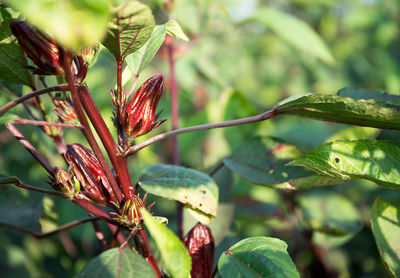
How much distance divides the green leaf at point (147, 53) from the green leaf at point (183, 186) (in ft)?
0.59

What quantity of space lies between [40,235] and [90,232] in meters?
0.36

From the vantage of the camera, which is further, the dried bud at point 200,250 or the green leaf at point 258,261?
the dried bud at point 200,250

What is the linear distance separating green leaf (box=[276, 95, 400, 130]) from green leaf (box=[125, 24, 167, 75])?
21 centimetres

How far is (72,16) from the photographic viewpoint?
0.89 feet

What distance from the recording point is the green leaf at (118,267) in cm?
49

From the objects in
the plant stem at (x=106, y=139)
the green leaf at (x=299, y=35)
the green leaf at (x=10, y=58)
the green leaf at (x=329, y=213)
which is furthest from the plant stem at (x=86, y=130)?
the green leaf at (x=299, y=35)

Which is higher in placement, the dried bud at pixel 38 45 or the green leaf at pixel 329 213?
the dried bud at pixel 38 45

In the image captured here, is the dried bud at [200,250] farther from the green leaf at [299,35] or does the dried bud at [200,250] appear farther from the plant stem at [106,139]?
the green leaf at [299,35]

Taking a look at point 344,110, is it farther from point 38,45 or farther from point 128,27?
point 38,45

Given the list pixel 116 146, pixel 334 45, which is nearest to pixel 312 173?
pixel 116 146

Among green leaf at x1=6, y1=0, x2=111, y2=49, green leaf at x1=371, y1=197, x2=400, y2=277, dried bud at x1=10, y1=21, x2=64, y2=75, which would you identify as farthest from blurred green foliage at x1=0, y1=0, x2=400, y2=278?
green leaf at x1=6, y1=0, x2=111, y2=49

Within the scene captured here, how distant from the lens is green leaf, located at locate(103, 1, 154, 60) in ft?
1.33

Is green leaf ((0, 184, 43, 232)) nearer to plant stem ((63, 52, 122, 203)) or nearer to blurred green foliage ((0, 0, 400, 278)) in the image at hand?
blurred green foliage ((0, 0, 400, 278))

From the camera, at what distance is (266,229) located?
1431mm
